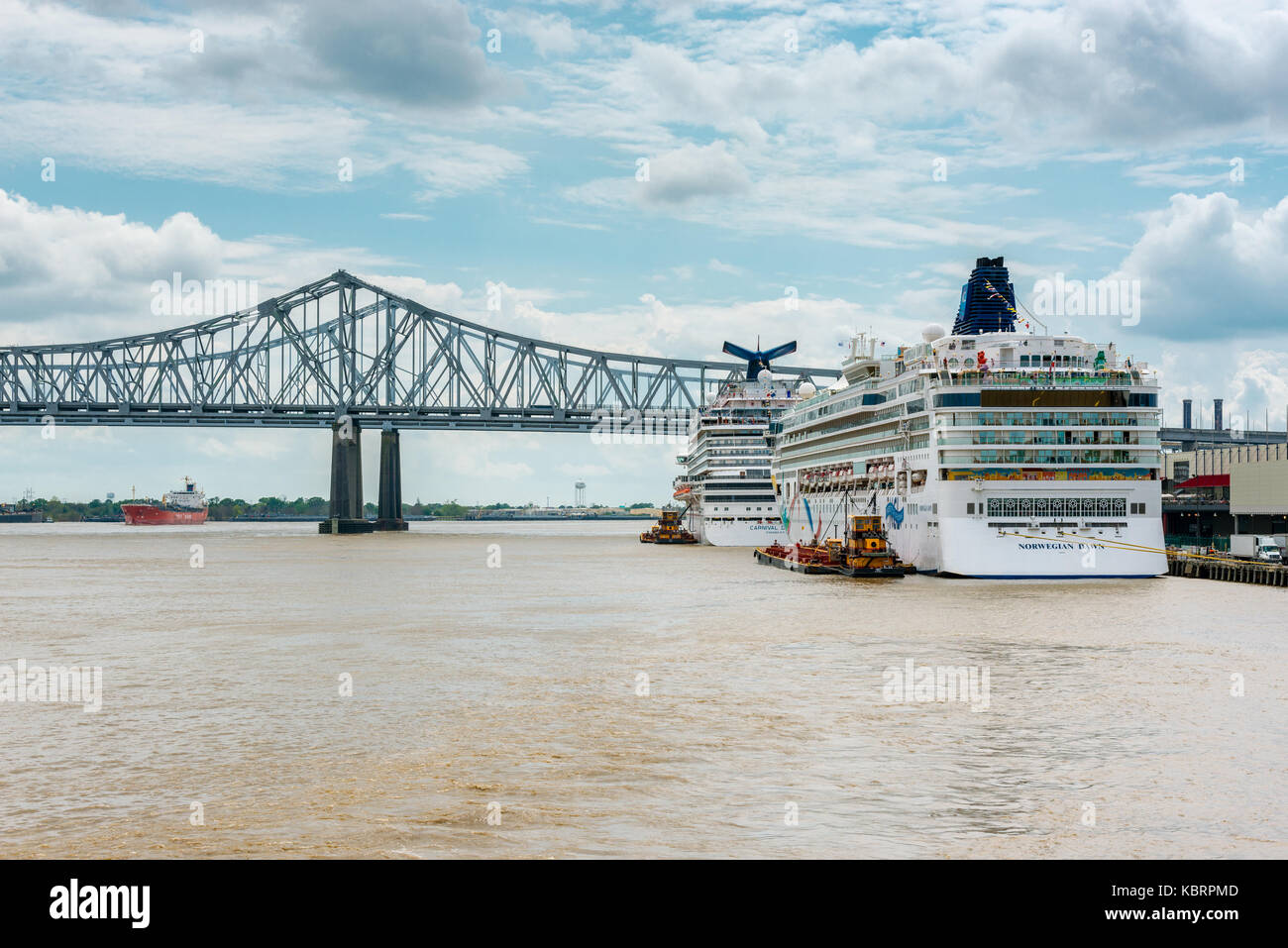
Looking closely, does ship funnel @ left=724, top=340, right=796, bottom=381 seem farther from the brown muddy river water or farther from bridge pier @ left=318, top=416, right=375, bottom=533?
the brown muddy river water

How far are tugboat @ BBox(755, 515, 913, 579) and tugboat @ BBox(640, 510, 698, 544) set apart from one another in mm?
62257

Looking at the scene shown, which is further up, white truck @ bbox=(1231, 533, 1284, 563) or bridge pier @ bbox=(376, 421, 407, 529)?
bridge pier @ bbox=(376, 421, 407, 529)

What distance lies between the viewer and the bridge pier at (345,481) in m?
183

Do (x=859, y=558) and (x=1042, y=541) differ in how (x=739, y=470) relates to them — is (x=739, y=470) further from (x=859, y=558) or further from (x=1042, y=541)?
(x=1042, y=541)

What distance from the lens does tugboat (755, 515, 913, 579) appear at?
73188 millimetres

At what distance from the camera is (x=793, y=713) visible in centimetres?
2792

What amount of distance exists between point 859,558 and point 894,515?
16.1 ft

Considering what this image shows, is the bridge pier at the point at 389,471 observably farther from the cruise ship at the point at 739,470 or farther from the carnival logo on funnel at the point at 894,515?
the carnival logo on funnel at the point at 894,515

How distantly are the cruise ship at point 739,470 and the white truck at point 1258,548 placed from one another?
4540cm

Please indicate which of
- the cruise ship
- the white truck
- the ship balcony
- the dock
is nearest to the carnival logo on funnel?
the ship balcony

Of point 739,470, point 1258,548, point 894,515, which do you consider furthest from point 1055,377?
point 739,470

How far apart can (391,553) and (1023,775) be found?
102 meters

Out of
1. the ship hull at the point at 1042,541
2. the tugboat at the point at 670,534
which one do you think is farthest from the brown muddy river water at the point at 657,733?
the tugboat at the point at 670,534
